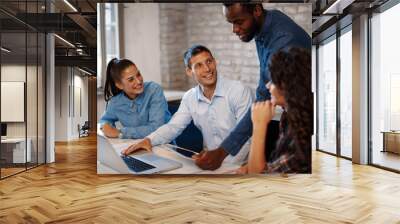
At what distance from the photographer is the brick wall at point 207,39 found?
20.1ft

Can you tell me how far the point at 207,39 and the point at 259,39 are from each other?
0.78m

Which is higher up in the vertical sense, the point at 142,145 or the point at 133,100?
the point at 133,100

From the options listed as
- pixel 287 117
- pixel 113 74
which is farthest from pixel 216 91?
pixel 113 74

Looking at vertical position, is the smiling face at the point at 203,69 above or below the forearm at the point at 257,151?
above

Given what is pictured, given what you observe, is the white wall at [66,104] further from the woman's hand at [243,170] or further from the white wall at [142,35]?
the woman's hand at [243,170]

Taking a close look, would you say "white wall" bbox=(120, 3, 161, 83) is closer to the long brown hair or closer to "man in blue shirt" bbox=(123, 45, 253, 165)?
the long brown hair

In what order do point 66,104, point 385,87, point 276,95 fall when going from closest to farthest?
point 276,95 → point 385,87 → point 66,104

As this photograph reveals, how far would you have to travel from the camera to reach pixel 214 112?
240 inches

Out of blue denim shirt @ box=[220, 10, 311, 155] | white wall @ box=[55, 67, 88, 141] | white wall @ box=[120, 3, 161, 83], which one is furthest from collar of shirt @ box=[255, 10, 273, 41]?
white wall @ box=[55, 67, 88, 141]

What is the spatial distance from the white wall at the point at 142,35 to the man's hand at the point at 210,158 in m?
1.40

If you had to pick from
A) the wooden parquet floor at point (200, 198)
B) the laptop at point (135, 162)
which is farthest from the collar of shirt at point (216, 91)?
the wooden parquet floor at point (200, 198)

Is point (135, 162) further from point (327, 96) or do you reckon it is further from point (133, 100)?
point (327, 96)

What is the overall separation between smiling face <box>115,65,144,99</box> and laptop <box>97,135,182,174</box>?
0.81 m

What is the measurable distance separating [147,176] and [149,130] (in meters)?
0.84
